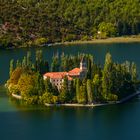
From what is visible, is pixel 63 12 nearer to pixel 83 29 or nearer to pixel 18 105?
pixel 83 29

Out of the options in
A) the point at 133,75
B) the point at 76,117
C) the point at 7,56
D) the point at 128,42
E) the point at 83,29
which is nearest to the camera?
the point at 76,117

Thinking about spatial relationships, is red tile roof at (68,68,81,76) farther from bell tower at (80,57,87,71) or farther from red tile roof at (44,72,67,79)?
red tile roof at (44,72,67,79)

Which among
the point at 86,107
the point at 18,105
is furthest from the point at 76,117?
the point at 18,105

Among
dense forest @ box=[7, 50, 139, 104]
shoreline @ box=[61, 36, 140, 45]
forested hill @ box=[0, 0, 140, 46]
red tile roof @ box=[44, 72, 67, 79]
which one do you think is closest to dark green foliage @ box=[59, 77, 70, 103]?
dense forest @ box=[7, 50, 139, 104]

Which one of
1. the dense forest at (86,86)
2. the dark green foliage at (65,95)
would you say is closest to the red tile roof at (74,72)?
the dense forest at (86,86)

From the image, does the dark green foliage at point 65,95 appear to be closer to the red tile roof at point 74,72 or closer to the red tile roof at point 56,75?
the red tile roof at point 56,75

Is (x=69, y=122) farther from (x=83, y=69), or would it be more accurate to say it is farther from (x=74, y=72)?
(x=83, y=69)

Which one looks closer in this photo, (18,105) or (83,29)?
(18,105)

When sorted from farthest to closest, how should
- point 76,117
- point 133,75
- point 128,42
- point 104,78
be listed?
point 128,42, point 133,75, point 104,78, point 76,117
